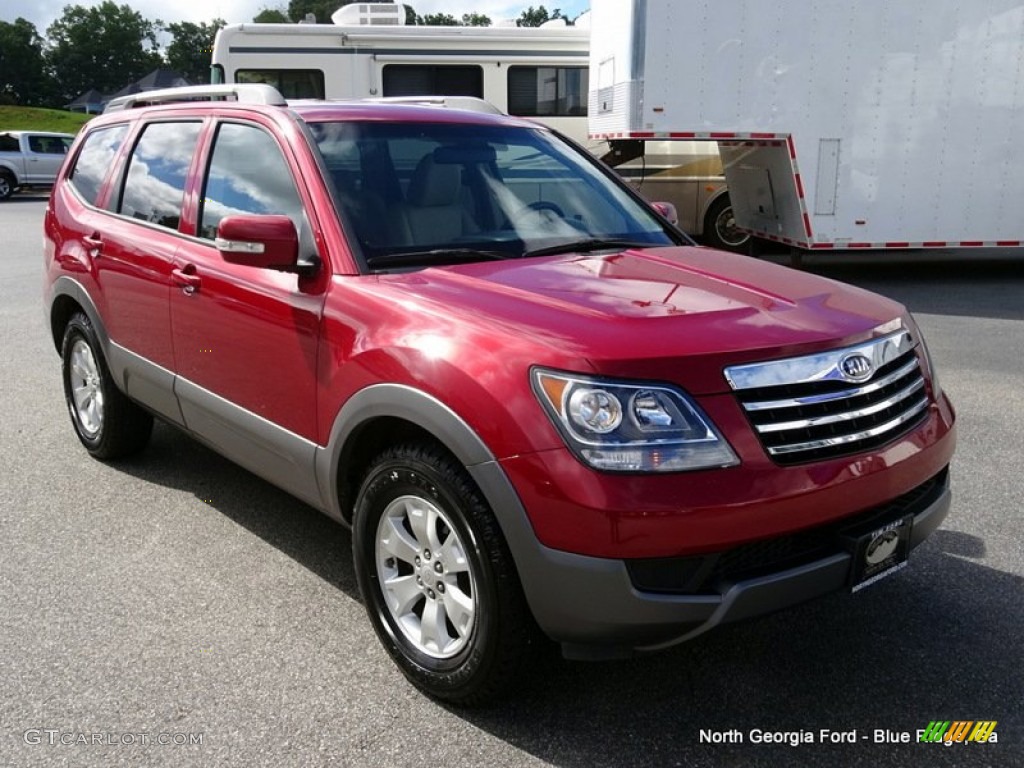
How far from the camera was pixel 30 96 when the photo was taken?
3607 inches

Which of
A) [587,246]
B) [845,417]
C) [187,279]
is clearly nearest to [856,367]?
[845,417]

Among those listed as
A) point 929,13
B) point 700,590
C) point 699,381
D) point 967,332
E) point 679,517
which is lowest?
point 967,332

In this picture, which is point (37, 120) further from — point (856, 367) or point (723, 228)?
point (856, 367)

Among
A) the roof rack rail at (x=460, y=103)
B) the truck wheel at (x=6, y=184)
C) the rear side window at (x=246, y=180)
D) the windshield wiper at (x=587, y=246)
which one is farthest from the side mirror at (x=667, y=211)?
the truck wheel at (x=6, y=184)

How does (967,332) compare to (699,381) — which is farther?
(967,332)

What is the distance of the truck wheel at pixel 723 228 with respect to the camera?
41.6 feet

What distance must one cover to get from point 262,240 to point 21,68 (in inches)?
4053

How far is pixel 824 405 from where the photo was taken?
259 cm

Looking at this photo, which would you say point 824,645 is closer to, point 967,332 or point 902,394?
point 902,394

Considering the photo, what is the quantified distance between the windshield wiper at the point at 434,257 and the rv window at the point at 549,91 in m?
11.0

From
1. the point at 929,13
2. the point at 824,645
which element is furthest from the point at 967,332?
the point at 824,645

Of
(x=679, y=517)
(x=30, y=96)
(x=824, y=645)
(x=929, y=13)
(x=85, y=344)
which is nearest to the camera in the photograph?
(x=679, y=517)

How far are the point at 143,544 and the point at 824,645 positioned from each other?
2767 millimetres

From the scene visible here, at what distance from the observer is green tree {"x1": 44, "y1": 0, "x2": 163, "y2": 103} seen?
338 feet
